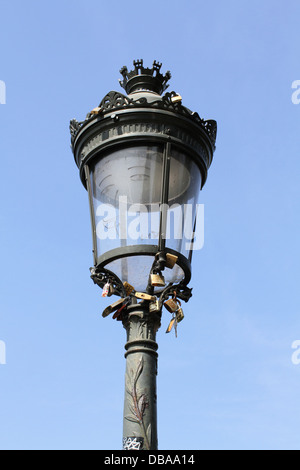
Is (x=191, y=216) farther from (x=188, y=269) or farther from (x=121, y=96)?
(x=121, y=96)

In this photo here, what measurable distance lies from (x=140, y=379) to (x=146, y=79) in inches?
103

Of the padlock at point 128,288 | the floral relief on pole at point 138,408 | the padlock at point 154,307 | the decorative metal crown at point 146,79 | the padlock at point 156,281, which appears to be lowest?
the floral relief on pole at point 138,408

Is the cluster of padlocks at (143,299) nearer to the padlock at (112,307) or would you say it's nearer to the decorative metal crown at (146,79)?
the padlock at (112,307)

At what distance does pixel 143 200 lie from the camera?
5168 millimetres

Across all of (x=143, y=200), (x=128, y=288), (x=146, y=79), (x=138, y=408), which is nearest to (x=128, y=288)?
(x=128, y=288)

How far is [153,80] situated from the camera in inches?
234

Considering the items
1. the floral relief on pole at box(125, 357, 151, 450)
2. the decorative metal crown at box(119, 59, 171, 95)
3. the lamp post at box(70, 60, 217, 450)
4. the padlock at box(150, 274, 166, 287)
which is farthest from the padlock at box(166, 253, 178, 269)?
the decorative metal crown at box(119, 59, 171, 95)

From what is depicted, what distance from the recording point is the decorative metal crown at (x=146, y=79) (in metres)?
5.93

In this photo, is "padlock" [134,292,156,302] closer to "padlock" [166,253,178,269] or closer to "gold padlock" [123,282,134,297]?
"gold padlock" [123,282,134,297]

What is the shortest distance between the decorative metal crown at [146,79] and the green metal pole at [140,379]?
203 centimetres

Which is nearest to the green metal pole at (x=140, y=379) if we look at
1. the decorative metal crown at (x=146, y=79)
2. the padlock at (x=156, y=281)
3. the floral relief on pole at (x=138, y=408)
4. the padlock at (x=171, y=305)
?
the floral relief on pole at (x=138, y=408)

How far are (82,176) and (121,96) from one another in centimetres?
75

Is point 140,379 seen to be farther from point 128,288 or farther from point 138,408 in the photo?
point 128,288

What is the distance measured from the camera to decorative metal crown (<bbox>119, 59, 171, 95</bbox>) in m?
5.93
